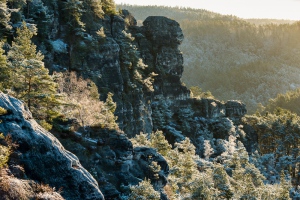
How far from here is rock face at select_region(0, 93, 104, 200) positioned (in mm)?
22391

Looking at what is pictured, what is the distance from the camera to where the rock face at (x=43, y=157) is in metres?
22.4

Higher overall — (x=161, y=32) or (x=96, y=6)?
(x=96, y=6)

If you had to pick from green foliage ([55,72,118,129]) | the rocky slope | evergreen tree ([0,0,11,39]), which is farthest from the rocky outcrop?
evergreen tree ([0,0,11,39])

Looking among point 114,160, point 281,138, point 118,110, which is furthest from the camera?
point 281,138

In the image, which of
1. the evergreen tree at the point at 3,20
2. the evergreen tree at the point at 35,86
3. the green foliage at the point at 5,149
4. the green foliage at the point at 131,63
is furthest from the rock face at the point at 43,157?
the green foliage at the point at 131,63

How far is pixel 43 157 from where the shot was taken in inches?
903

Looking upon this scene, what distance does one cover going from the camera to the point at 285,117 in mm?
106125

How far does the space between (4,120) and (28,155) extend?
2477 mm

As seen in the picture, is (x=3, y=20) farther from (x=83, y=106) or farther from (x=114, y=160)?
(x=114, y=160)

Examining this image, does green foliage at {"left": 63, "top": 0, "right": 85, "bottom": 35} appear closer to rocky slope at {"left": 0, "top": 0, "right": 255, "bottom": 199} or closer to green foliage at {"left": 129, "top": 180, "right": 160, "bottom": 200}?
rocky slope at {"left": 0, "top": 0, "right": 255, "bottom": 199}

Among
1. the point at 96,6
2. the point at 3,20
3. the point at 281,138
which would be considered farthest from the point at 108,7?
the point at 281,138

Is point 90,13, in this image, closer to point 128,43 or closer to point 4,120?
point 128,43

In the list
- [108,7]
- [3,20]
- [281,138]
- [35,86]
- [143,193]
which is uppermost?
[108,7]

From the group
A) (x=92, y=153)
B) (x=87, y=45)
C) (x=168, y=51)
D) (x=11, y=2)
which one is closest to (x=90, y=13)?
(x=87, y=45)
